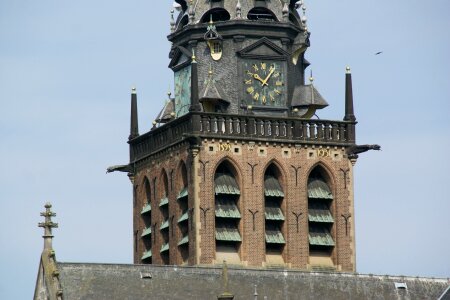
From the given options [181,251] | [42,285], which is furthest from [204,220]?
[42,285]

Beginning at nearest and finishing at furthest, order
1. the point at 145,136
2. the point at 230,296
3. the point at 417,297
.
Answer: the point at 230,296 < the point at 417,297 < the point at 145,136

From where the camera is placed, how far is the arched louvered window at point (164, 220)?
509 feet

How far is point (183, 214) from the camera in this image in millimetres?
153625

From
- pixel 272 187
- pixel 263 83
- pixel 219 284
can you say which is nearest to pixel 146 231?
pixel 272 187

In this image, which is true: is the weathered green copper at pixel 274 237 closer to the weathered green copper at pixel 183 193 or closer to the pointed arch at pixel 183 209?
the pointed arch at pixel 183 209

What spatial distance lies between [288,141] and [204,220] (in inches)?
240

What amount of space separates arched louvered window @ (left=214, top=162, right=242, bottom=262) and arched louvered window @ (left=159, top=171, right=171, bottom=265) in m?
3.40

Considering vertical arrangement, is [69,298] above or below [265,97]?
below

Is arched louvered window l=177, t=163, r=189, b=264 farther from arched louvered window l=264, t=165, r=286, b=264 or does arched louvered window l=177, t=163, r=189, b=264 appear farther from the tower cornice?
the tower cornice

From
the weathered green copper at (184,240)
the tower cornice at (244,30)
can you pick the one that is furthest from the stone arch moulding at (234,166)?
the tower cornice at (244,30)

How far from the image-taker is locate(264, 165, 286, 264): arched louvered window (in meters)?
153

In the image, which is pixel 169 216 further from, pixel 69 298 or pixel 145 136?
pixel 69 298

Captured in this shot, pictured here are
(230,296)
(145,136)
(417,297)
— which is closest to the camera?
(230,296)

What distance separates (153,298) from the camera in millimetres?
142000
